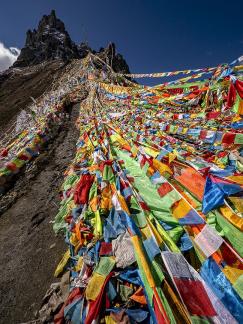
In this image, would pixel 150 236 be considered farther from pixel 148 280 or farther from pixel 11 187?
pixel 11 187

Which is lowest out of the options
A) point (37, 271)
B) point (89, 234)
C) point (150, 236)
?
point (37, 271)

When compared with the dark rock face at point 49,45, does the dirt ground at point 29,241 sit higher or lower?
lower

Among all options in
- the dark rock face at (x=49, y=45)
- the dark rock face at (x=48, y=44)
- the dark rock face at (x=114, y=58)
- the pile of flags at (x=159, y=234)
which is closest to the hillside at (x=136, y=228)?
the pile of flags at (x=159, y=234)

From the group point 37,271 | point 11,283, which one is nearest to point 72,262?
point 37,271

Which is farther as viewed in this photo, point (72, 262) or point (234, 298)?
point (72, 262)

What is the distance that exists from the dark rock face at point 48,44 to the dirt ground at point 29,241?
73.4 meters

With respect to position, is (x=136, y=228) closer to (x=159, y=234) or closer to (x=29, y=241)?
(x=159, y=234)

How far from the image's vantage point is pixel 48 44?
8138 centimetres

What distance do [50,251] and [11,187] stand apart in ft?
15.0

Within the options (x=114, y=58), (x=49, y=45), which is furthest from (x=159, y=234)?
(x=49, y=45)

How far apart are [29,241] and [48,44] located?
90034 mm

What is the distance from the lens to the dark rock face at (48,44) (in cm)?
7794

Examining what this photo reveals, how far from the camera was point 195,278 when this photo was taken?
2.84 m

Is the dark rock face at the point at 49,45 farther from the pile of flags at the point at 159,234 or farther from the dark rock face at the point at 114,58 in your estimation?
the pile of flags at the point at 159,234
